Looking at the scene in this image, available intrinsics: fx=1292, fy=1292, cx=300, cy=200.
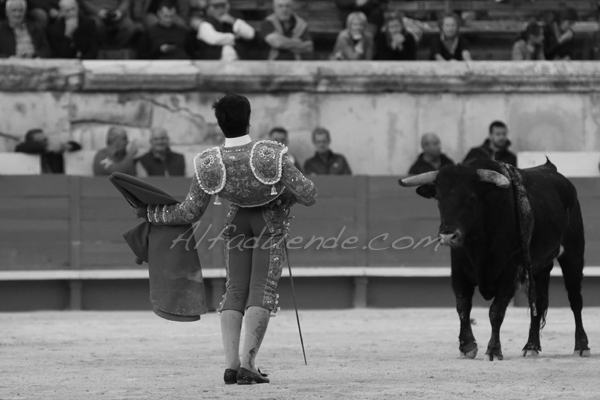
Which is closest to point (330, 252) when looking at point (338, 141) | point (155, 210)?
point (338, 141)

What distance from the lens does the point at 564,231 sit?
6.98 meters

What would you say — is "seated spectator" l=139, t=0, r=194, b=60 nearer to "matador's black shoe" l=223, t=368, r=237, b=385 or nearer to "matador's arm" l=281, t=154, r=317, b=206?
"matador's arm" l=281, t=154, r=317, b=206

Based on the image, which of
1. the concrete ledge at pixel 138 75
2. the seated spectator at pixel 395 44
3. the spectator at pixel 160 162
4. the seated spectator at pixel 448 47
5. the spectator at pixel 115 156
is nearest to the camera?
the spectator at pixel 115 156

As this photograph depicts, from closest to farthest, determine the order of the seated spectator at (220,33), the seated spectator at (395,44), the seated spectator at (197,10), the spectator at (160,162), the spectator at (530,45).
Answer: the spectator at (160,162), the seated spectator at (220,33), the seated spectator at (197,10), the seated spectator at (395,44), the spectator at (530,45)

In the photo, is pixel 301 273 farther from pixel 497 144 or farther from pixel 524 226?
pixel 524 226

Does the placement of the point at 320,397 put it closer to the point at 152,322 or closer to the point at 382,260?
the point at 152,322

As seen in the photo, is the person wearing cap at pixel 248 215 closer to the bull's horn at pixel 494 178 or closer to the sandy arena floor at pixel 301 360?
the sandy arena floor at pixel 301 360

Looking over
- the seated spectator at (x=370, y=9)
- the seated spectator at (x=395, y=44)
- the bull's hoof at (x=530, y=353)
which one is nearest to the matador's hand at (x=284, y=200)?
the bull's hoof at (x=530, y=353)

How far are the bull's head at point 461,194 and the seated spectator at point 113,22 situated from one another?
4.90m

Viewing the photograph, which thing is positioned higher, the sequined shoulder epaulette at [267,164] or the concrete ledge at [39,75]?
the concrete ledge at [39,75]

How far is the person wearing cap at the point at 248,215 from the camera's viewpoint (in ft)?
17.0

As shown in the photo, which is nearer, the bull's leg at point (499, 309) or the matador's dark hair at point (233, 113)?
the matador's dark hair at point (233, 113)

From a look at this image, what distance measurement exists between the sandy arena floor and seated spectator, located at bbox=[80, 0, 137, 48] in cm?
250

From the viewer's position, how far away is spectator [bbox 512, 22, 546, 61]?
11.4 m
